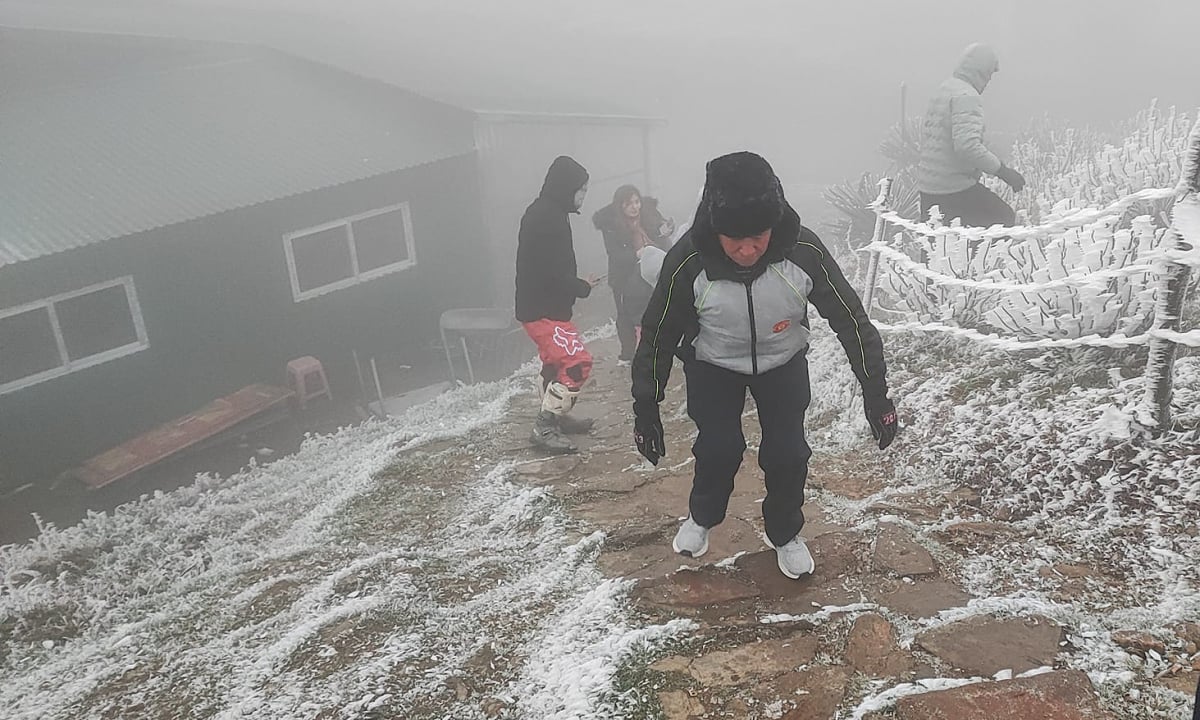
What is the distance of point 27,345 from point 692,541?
8950 mm

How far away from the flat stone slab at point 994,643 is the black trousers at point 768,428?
25.4 inches

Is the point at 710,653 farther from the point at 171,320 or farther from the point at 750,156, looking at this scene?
the point at 171,320

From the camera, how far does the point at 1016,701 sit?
7.51 ft

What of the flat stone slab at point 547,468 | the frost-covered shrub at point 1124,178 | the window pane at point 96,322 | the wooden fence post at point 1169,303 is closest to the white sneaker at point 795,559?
the wooden fence post at point 1169,303

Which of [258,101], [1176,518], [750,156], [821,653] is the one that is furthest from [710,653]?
→ [258,101]

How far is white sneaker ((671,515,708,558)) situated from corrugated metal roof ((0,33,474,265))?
824 centimetres

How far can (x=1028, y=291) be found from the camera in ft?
12.1

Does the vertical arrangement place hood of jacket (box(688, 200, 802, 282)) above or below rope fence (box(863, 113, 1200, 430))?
above

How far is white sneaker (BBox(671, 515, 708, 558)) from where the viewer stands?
10.8ft

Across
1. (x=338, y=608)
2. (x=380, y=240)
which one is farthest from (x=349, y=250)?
(x=338, y=608)

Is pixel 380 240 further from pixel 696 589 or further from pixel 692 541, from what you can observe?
pixel 696 589

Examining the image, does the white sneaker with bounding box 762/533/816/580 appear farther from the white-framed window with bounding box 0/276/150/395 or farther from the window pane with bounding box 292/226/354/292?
the window pane with bounding box 292/226/354/292

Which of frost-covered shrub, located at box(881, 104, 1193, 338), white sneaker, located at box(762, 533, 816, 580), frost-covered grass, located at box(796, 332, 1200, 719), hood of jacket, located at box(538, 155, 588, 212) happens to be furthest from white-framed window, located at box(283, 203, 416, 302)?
white sneaker, located at box(762, 533, 816, 580)

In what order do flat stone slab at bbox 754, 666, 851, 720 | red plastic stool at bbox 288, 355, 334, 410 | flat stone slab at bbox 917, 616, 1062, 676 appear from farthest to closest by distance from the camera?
1. red plastic stool at bbox 288, 355, 334, 410
2. flat stone slab at bbox 917, 616, 1062, 676
3. flat stone slab at bbox 754, 666, 851, 720
